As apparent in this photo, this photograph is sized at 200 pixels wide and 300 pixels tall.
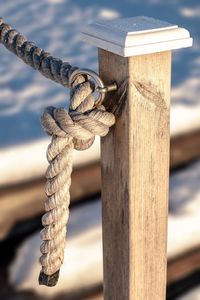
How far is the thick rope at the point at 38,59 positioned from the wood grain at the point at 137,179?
0.24ft

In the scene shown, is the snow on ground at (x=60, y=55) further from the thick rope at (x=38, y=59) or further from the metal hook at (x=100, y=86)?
the metal hook at (x=100, y=86)

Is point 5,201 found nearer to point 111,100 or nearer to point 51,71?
point 51,71

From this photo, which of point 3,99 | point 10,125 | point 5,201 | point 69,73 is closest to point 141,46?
point 69,73

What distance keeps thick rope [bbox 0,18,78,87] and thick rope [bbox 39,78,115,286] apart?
0.07 meters

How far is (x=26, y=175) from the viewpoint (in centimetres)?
162

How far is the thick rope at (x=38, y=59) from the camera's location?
90cm

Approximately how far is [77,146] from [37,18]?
7.01 feet

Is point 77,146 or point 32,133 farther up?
point 32,133

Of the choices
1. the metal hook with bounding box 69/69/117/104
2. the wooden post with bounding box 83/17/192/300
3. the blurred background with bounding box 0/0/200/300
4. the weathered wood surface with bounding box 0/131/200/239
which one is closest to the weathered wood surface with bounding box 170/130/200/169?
the blurred background with bounding box 0/0/200/300

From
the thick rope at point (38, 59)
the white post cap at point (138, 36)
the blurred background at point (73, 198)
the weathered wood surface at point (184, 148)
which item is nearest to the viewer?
the white post cap at point (138, 36)

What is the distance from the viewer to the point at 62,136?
833mm

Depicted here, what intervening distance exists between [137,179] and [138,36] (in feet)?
0.68

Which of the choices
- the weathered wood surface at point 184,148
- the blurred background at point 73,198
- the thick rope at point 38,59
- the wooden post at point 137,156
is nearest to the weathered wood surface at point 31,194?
the blurred background at point 73,198

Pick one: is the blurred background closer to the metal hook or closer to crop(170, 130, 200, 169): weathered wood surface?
crop(170, 130, 200, 169): weathered wood surface
